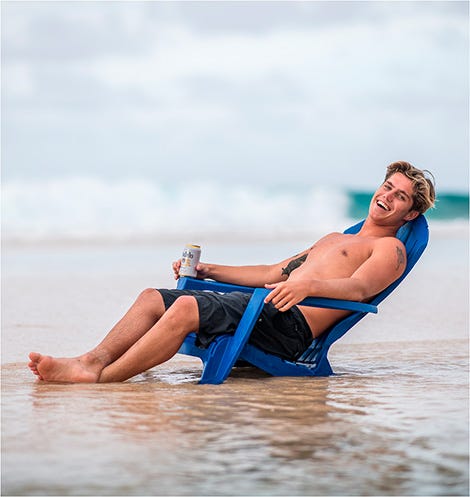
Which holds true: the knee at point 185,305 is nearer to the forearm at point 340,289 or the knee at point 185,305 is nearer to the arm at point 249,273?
the forearm at point 340,289

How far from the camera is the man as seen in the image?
4230 mm

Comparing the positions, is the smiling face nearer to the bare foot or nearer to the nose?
the nose

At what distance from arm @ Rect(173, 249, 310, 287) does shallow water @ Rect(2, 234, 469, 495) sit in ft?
1.67

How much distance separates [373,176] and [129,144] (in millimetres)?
8660

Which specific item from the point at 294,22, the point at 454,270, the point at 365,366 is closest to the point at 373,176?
the point at 294,22

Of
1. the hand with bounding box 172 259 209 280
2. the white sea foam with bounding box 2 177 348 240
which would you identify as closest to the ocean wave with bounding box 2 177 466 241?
the white sea foam with bounding box 2 177 348 240

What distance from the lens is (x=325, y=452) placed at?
9.89 ft

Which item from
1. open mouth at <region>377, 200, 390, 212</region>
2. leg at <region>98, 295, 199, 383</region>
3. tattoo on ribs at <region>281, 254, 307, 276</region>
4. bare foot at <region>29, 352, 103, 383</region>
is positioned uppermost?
open mouth at <region>377, 200, 390, 212</region>

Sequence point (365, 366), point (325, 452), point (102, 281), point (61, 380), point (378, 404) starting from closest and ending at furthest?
point (325, 452)
point (378, 404)
point (61, 380)
point (365, 366)
point (102, 281)

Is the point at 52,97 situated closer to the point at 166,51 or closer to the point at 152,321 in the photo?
the point at 166,51

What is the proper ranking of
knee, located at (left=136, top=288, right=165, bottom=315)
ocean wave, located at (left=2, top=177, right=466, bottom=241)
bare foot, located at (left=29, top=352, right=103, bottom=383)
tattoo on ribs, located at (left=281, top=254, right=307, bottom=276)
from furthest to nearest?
ocean wave, located at (left=2, top=177, right=466, bottom=241), tattoo on ribs, located at (left=281, top=254, right=307, bottom=276), knee, located at (left=136, top=288, right=165, bottom=315), bare foot, located at (left=29, top=352, right=103, bottom=383)

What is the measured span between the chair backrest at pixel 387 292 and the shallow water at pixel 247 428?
158mm

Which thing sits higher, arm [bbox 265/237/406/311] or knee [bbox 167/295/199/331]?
arm [bbox 265/237/406/311]

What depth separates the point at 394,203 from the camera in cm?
489
